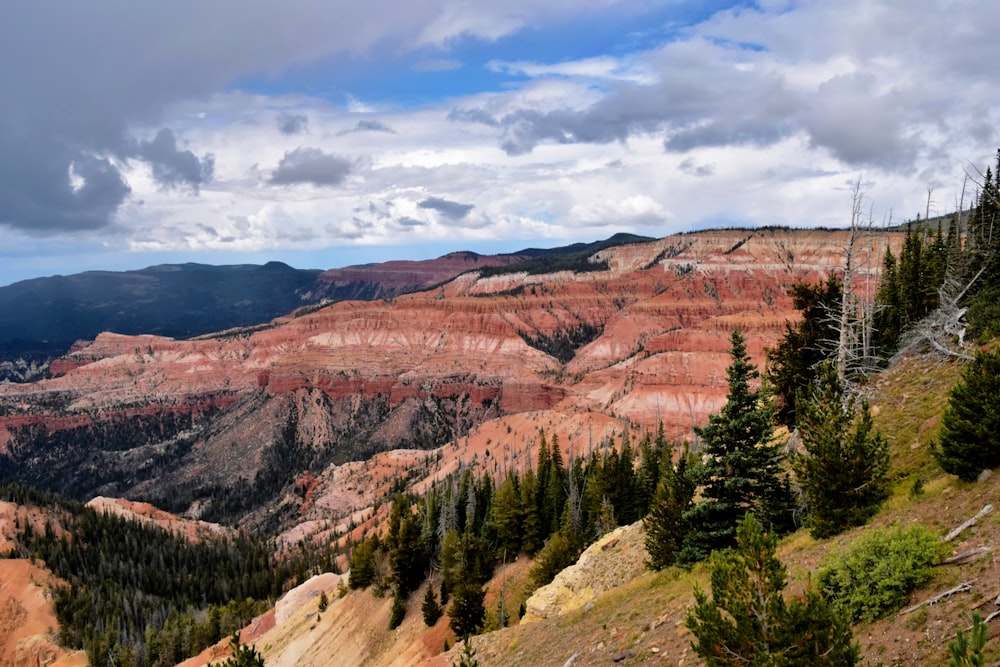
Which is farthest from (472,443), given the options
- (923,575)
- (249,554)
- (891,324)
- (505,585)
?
(923,575)

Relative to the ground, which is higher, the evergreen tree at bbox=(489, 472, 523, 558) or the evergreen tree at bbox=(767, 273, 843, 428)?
the evergreen tree at bbox=(767, 273, 843, 428)

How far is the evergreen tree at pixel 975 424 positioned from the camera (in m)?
15.1

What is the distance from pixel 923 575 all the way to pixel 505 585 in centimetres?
3616

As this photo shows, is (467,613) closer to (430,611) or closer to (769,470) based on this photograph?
(430,611)

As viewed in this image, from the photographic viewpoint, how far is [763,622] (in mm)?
10531

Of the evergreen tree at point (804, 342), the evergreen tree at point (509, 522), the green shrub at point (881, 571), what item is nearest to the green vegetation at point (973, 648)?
the green shrub at point (881, 571)

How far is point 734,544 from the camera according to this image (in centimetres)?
2172

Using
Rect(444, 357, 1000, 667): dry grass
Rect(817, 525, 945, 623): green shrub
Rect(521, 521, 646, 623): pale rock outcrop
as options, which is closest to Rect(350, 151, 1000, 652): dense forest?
Rect(817, 525, 945, 623): green shrub

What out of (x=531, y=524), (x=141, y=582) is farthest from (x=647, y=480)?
(x=141, y=582)

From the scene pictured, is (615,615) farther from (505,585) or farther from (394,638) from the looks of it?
(394,638)

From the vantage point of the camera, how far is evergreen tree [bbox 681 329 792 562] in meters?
20.5

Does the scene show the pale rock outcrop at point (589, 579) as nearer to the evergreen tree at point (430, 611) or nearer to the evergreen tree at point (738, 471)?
the evergreen tree at point (738, 471)

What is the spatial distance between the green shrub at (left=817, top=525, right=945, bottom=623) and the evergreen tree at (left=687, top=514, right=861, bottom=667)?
217cm

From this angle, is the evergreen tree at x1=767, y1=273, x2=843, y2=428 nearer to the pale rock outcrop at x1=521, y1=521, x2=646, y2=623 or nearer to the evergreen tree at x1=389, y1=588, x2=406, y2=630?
the pale rock outcrop at x1=521, y1=521, x2=646, y2=623
